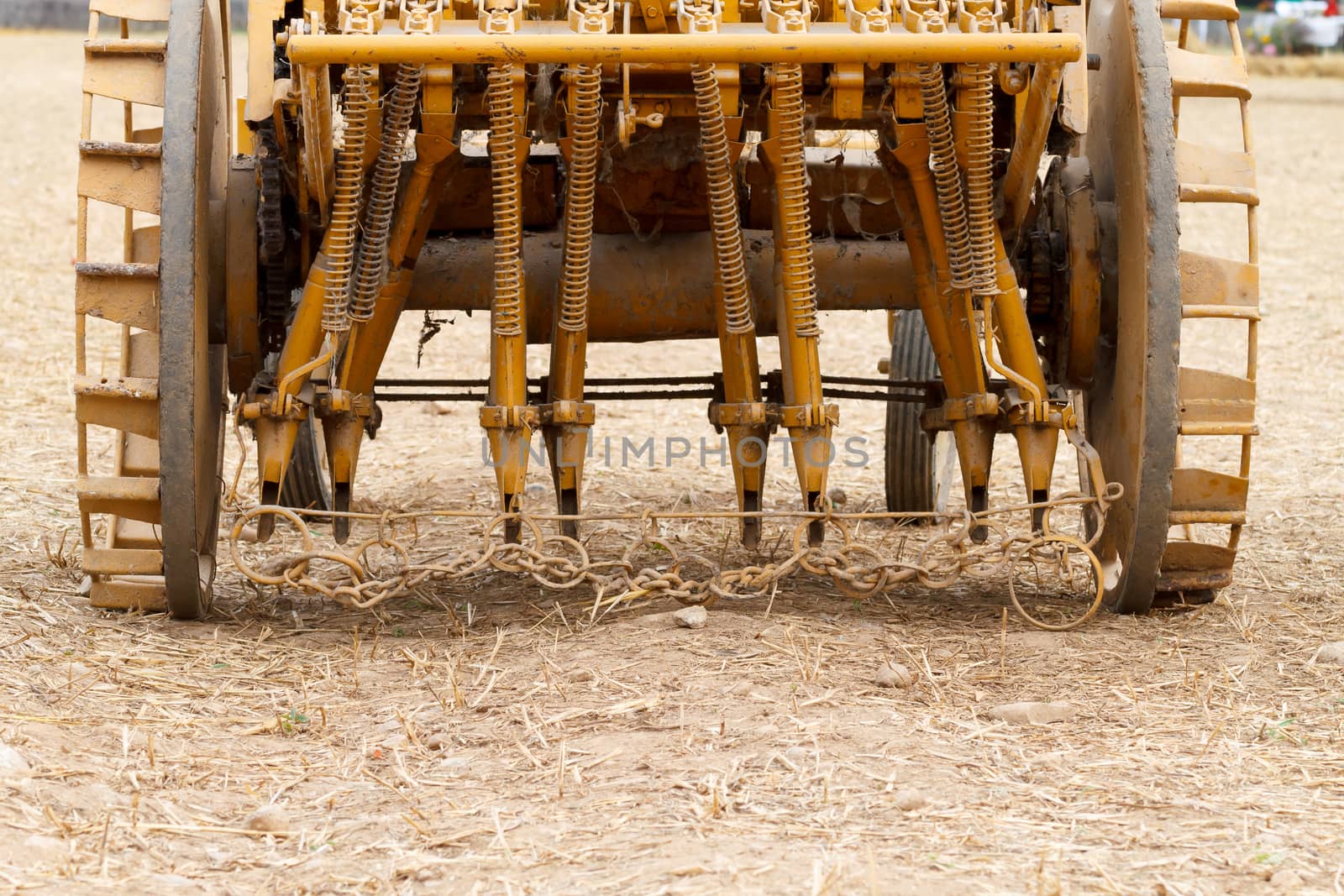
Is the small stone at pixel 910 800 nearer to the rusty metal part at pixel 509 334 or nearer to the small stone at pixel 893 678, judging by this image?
the small stone at pixel 893 678

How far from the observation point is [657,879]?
2.38 m

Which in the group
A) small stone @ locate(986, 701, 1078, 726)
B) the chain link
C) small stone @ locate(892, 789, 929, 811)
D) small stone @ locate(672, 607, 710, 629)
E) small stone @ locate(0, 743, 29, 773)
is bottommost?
small stone @ locate(892, 789, 929, 811)

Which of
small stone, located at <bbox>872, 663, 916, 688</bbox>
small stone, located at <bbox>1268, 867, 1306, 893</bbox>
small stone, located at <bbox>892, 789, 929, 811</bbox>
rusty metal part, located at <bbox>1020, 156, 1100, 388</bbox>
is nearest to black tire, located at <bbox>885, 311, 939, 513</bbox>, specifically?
rusty metal part, located at <bbox>1020, 156, 1100, 388</bbox>

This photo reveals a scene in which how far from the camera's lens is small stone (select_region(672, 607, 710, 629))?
11.9 ft

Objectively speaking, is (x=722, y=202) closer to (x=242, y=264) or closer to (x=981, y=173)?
(x=981, y=173)

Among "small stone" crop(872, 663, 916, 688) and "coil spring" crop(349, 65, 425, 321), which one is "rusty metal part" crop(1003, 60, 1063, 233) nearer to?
"small stone" crop(872, 663, 916, 688)

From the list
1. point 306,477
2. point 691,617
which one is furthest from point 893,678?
point 306,477

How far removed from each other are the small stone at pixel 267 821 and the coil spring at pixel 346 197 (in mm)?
1367

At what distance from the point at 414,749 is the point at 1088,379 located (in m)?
1.94

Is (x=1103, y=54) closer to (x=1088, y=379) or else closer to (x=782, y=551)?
(x=1088, y=379)

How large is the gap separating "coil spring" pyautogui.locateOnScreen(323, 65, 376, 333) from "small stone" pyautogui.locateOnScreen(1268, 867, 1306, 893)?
228 centimetres

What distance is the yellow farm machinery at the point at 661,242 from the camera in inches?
138

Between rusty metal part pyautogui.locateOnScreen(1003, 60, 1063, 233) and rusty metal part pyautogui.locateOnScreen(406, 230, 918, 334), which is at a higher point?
rusty metal part pyautogui.locateOnScreen(1003, 60, 1063, 233)

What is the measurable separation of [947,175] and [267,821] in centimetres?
208
